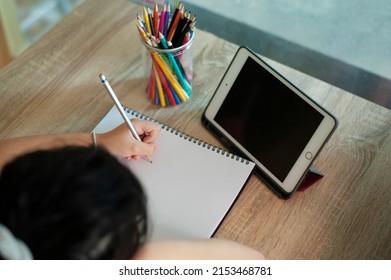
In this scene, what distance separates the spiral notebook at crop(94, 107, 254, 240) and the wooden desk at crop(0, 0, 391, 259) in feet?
0.10

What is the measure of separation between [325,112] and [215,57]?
33cm

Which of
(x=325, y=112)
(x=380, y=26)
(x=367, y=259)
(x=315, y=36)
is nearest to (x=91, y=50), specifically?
(x=325, y=112)

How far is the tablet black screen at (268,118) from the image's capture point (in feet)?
2.42

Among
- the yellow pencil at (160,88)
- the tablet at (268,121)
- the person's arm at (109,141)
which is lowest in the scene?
the person's arm at (109,141)

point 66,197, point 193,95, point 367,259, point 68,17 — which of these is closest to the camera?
point 66,197

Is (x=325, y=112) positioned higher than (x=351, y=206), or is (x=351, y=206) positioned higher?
(x=325, y=112)

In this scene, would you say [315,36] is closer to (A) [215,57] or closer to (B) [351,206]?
(A) [215,57]

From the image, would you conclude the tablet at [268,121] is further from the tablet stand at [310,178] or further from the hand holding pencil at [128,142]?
the hand holding pencil at [128,142]

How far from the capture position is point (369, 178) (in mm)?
783

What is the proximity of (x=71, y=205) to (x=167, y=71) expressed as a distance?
441 millimetres

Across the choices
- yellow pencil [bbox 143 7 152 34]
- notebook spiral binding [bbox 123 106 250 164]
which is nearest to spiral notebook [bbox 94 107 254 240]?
notebook spiral binding [bbox 123 106 250 164]

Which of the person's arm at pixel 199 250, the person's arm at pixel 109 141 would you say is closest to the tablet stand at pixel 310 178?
the person's arm at pixel 199 250

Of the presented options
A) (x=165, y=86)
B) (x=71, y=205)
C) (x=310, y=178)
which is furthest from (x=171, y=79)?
(x=71, y=205)

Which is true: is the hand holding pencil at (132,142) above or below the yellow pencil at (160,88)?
below
